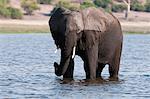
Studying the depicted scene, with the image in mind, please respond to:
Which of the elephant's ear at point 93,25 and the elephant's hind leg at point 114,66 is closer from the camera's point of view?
the elephant's ear at point 93,25

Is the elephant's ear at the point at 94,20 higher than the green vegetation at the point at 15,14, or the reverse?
the elephant's ear at the point at 94,20

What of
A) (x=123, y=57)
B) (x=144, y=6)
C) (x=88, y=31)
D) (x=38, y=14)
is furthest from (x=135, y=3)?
(x=88, y=31)

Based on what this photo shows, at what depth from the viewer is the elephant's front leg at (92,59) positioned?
74.5 ft

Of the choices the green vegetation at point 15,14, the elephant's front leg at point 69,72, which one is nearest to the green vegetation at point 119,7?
the green vegetation at point 15,14

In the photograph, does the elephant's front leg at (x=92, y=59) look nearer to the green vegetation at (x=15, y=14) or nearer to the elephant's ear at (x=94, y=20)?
the elephant's ear at (x=94, y=20)

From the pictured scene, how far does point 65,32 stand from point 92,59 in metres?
1.38

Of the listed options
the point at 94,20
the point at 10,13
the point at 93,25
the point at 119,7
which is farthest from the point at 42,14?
the point at 93,25

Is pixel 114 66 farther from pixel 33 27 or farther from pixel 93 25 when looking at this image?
pixel 33 27

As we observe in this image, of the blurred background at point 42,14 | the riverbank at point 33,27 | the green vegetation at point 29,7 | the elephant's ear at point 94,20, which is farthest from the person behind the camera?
the green vegetation at point 29,7

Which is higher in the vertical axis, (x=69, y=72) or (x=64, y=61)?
(x=64, y=61)

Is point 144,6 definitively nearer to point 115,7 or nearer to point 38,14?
point 115,7

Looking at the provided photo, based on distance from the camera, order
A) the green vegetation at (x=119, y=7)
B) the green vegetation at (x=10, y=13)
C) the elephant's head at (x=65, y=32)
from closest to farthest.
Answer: the elephant's head at (x=65, y=32) → the green vegetation at (x=10, y=13) → the green vegetation at (x=119, y=7)

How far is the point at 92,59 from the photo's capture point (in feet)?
74.8

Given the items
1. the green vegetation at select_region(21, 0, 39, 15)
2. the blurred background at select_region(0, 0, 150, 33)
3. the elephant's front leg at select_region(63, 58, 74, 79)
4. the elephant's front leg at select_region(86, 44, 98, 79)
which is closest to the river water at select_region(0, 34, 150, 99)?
the elephant's front leg at select_region(63, 58, 74, 79)
